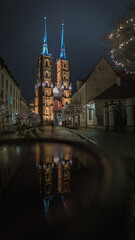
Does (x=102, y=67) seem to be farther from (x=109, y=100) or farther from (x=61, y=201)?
(x=61, y=201)

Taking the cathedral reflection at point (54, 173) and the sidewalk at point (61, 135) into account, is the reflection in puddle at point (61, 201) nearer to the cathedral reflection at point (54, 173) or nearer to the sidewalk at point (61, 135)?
the cathedral reflection at point (54, 173)

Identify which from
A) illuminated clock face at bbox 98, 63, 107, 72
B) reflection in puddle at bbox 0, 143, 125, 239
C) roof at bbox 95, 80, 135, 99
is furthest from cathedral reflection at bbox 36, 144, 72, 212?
illuminated clock face at bbox 98, 63, 107, 72

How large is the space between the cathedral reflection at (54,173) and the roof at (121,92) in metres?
22.5

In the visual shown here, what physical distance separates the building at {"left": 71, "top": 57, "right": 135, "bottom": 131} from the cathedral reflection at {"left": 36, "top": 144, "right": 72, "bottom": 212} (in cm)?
1316

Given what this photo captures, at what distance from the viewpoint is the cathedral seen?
78562 mm

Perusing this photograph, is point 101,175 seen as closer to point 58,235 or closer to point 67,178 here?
point 67,178

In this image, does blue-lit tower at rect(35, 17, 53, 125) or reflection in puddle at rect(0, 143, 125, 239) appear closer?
reflection in puddle at rect(0, 143, 125, 239)

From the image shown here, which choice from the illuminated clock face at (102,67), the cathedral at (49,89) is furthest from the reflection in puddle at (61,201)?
the cathedral at (49,89)

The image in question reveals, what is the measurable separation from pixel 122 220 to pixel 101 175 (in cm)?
43

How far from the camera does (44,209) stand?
3.18 feet

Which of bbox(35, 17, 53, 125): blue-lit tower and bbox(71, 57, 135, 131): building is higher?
bbox(35, 17, 53, 125): blue-lit tower

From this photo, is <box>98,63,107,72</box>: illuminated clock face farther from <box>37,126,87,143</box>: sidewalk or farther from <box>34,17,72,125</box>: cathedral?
<box>34,17,72,125</box>: cathedral

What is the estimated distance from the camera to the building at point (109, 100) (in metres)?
15.0

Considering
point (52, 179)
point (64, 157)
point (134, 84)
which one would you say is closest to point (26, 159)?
point (64, 157)
